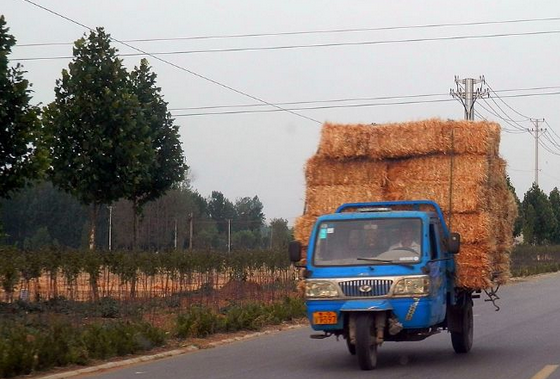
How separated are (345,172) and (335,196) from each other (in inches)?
17.3

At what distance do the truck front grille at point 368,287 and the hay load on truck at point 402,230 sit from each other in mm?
13

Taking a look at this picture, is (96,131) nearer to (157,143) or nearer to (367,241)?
(157,143)

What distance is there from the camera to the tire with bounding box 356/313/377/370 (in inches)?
507

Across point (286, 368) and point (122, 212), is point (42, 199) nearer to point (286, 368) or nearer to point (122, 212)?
point (122, 212)

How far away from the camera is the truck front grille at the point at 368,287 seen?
43.0 feet

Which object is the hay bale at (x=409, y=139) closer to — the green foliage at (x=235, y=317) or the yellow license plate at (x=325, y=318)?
the yellow license plate at (x=325, y=318)

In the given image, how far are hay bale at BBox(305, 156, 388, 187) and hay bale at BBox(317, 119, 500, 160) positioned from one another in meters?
0.12

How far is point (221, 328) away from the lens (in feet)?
64.3

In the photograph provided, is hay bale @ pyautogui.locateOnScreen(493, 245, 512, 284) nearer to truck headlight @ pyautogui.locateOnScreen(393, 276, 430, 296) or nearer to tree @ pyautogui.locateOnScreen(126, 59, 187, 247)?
truck headlight @ pyautogui.locateOnScreen(393, 276, 430, 296)

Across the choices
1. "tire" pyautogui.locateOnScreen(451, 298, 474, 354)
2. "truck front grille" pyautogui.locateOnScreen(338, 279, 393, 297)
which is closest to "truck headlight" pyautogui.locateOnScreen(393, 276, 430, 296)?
"truck front grille" pyautogui.locateOnScreen(338, 279, 393, 297)

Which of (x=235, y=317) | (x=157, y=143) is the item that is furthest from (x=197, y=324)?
(x=157, y=143)

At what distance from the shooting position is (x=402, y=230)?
13.8 metres

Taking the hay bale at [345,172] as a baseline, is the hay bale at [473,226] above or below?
below

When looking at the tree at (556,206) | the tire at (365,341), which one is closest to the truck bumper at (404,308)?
the tire at (365,341)
